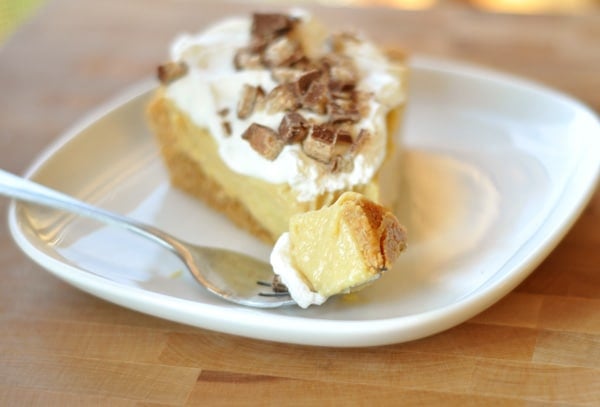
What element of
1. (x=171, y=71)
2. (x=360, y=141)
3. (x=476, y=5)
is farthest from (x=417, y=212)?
(x=476, y=5)

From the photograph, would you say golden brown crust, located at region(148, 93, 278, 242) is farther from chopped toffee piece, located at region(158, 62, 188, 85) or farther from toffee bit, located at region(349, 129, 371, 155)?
toffee bit, located at region(349, 129, 371, 155)

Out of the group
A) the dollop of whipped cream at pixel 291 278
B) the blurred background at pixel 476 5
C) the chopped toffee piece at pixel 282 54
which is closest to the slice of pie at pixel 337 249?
the dollop of whipped cream at pixel 291 278

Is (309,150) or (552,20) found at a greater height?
(309,150)

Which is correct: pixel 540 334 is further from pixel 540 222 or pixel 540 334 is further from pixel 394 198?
pixel 394 198

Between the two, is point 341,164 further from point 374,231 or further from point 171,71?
point 171,71

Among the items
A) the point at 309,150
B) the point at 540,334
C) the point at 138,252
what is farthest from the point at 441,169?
the point at 138,252

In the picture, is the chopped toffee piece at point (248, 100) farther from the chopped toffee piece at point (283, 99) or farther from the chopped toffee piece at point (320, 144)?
the chopped toffee piece at point (320, 144)

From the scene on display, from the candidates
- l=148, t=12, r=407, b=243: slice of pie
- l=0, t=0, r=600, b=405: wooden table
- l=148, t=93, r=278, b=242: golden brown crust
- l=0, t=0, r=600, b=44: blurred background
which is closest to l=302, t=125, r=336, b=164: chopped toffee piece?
l=148, t=12, r=407, b=243: slice of pie
